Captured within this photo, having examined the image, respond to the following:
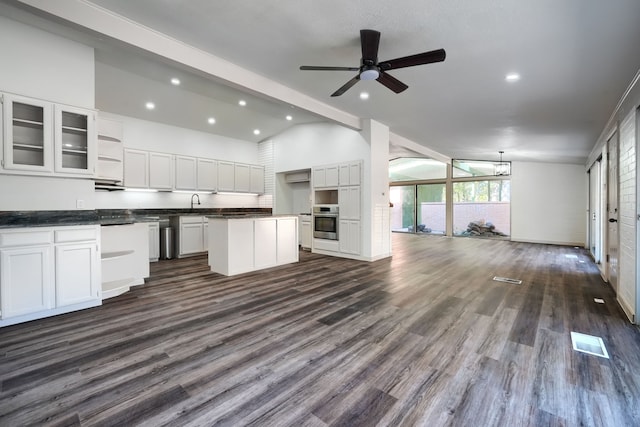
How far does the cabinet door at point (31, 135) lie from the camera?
296 cm

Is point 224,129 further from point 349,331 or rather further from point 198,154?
point 349,331

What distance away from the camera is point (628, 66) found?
9.30 ft

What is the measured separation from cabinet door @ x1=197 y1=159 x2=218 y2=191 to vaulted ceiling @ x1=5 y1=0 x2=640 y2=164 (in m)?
1.99

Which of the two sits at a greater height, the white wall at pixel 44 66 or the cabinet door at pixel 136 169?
the white wall at pixel 44 66

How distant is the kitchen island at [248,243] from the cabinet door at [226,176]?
106 inches

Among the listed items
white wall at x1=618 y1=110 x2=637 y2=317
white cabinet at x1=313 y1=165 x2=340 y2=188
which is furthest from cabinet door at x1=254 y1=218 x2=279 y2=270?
white wall at x1=618 y1=110 x2=637 y2=317

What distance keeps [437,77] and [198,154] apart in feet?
19.1

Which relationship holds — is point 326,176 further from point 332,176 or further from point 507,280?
point 507,280

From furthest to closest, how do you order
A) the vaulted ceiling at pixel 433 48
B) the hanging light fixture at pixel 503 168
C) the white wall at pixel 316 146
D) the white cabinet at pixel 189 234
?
the hanging light fixture at pixel 503 168 < the white cabinet at pixel 189 234 < the white wall at pixel 316 146 < the vaulted ceiling at pixel 433 48

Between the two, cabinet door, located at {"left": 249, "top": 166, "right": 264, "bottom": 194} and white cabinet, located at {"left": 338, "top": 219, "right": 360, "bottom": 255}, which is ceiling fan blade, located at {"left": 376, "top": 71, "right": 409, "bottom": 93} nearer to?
white cabinet, located at {"left": 338, "top": 219, "right": 360, "bottom": 255}

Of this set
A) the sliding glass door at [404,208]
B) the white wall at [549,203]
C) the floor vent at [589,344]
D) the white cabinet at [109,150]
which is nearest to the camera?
the floor vent at [589,344]

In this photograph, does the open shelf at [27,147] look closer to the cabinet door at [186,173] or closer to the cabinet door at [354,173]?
the cabinet door at [186,173]

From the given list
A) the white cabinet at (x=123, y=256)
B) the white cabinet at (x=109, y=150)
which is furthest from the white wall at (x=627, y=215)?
the white cabinet at (x=109, y=150)

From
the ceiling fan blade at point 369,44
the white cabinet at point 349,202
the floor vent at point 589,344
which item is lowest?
the floor vent at point 589,344
